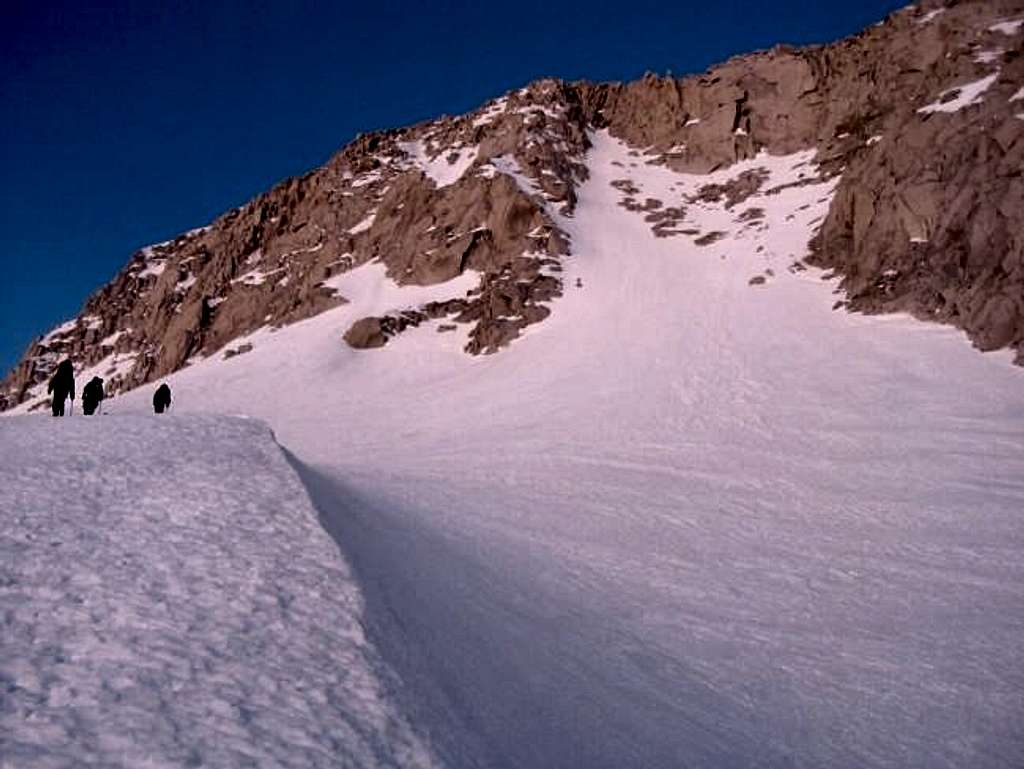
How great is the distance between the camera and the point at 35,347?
107250 millimetres

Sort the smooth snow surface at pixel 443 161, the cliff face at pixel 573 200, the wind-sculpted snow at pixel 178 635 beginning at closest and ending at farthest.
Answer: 1. the wind-sculpted snow at pixel 178 635
2. the cliff face at pixel 573 200
3. the smooth snow surface at pixel 443 161

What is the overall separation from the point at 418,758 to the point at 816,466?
1716cm

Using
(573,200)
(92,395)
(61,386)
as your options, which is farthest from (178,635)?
(573,200)

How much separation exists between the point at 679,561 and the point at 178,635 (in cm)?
887

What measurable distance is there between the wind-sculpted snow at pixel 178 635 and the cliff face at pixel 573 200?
31198 mm

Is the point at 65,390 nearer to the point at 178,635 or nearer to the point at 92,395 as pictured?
the point at 92,395

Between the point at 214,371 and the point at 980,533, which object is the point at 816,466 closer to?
the point at 980,533

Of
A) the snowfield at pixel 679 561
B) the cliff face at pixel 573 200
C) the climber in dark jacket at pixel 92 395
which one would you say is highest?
the cliff face at pixel 573 200

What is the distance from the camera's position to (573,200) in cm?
6769

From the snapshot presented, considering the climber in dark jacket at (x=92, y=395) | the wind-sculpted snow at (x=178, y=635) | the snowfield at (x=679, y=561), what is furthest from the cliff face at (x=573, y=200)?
the wind-sculpted snow at (x=178, y=635)

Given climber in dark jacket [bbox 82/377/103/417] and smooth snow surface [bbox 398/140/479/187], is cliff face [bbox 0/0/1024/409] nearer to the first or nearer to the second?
smooth snow surface [bbox 398/140/479/187]

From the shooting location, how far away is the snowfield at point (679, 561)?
5430mm

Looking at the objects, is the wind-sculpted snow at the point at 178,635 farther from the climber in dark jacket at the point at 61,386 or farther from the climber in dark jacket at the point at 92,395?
the climber in dark jacket at the point at 92,395

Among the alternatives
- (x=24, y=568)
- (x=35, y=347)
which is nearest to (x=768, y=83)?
(x=24, y=568)
